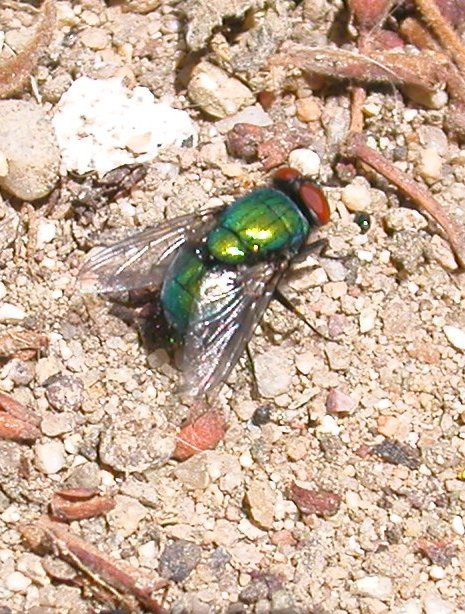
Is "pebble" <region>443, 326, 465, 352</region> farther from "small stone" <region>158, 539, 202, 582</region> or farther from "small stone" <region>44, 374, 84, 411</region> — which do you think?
"small stone" <region>44, 374, 84, 411</region>

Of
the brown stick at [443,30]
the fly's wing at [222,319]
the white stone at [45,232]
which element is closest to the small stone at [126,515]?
the fly's wing at [222,319]

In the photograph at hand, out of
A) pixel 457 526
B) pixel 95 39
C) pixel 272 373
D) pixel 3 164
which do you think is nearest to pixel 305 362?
pixel 272 373

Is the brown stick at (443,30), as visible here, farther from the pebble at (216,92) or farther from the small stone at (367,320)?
the small stone at (367,320)

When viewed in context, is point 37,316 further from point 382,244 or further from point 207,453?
point 382,244

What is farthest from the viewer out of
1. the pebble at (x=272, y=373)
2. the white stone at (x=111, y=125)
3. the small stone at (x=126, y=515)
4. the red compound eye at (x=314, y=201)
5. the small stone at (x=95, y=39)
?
the small stone at (x=95, y=39)

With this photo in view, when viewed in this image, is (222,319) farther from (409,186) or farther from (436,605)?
(436,605)

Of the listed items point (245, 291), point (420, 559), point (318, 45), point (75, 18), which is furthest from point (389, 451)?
point (75, 18)
